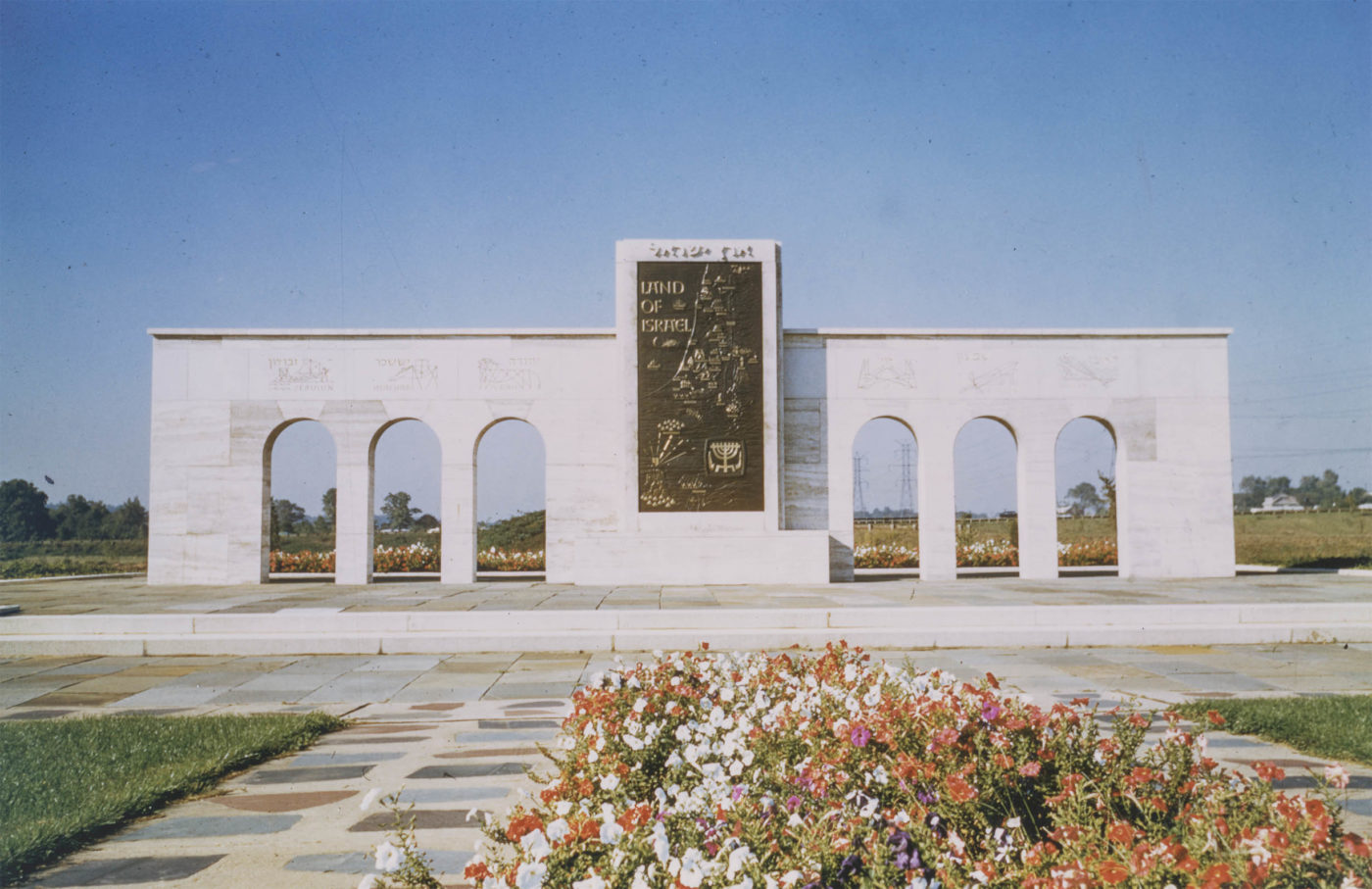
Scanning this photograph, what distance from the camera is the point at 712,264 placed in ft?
62.8

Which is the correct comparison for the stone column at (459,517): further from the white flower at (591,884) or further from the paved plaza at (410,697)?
the white flower at (591,884)

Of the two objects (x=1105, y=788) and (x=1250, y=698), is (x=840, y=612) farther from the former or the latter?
(x=1105, y=788)

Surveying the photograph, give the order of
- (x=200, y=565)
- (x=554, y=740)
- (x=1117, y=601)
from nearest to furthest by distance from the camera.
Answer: (x=554, y=740) → (x=1117, y=601) → (x=200, y=565)

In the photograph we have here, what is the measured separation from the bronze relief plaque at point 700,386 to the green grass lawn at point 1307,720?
11.7 metres

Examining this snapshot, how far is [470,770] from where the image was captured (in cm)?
605

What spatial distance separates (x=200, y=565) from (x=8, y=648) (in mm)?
7645

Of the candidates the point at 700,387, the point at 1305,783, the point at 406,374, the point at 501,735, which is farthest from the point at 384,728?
the point at 406,374

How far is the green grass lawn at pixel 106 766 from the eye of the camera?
187 inches

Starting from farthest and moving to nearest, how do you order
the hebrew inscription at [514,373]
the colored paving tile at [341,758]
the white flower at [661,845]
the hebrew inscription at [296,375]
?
the hebrew inscription at [514,373]
the hebrew inscription at [296,375]
the colored paving tile at [341,758]
the white flower at [661,845]

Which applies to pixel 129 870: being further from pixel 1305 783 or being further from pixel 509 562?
Answer: pixel 509 562

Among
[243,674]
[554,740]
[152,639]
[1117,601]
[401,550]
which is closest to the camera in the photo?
[554,740]

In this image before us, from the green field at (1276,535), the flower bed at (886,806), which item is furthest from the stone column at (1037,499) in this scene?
the flower bed at (886,806)

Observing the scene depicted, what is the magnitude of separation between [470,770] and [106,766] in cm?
246

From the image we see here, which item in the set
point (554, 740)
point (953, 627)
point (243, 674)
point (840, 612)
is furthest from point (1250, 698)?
point (243, 674)
